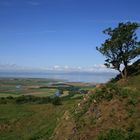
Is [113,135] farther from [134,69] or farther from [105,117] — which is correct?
[134,69]

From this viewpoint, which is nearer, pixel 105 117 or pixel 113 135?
pixel 113 135

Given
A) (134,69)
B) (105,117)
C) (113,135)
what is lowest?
(113,135)

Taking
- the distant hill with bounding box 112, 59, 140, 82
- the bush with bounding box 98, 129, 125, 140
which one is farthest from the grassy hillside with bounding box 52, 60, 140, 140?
the distant hill with bounding box 112, 59, 140, 82

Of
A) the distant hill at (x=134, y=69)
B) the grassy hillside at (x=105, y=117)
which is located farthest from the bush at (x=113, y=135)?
the distant hill at (x=134, y=69)

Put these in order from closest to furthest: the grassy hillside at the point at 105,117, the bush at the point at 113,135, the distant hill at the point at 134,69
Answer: the bush at the point at 113,135 → the grassy hillside at the point at 105,117 → the distant hill at the point at 134,69

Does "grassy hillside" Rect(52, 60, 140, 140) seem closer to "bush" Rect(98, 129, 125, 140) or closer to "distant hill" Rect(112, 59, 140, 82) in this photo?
"bush" Rect(98, 129, 125, 140)

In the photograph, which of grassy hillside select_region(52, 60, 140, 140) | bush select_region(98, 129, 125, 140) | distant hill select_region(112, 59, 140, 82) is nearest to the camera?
bush select_region(98, 129, 125, 140)

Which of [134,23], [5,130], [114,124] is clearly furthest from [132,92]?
[5,130]

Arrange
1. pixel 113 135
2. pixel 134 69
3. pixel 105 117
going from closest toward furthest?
pixel 113 135 < pixel 105 117 < pixel 134 69

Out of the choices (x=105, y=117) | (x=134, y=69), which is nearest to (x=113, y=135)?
(x=105, y=117)

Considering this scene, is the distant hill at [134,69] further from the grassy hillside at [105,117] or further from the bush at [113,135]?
the bush at [113,135]

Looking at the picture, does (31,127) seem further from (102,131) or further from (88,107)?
(102,131)

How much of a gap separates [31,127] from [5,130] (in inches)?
208

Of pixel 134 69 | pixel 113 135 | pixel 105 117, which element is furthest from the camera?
pixel 134 69
